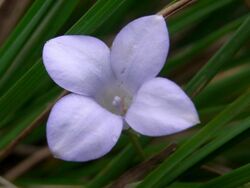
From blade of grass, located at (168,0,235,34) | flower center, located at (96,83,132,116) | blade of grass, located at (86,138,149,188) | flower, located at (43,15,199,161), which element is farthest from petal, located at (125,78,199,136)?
blade of grass, located at (168,0,235,34)

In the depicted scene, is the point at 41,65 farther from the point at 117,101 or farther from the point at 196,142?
the point at 196,142

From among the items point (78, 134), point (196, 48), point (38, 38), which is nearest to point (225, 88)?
point (196, 48)

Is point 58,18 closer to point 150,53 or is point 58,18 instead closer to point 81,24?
point 81,24

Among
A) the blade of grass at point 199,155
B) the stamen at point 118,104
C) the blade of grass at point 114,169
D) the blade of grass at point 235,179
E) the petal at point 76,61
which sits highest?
the petal at point 76,61

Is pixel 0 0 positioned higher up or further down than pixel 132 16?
higher up

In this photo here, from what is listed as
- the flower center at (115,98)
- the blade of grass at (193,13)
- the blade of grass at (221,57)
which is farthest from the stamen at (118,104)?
the blade of grass at (193,13)

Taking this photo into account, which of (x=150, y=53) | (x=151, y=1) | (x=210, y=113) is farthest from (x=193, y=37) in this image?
(x=150, y=53)

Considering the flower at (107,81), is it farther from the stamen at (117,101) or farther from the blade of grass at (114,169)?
the blade of grass at (114,169)
